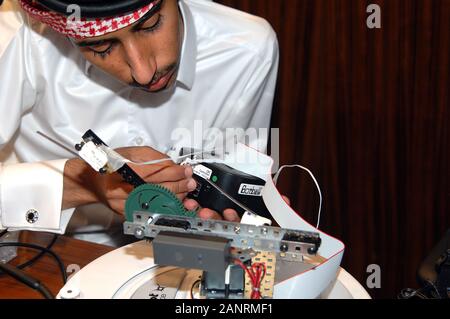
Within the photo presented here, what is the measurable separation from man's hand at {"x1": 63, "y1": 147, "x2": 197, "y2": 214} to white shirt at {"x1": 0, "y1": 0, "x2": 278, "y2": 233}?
171 millimetres

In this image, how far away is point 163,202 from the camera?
0.76 metres

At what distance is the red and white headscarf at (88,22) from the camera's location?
2.99 feet

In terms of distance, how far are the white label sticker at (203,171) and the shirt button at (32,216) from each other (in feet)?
1.08

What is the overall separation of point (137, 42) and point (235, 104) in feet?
1.31

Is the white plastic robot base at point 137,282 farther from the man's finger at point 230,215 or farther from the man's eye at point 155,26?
the man's eye at point 155,26

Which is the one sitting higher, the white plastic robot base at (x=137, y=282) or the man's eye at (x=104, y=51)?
the man's eye at (x=104, y=51)

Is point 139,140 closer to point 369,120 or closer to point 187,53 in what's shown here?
point 187,53

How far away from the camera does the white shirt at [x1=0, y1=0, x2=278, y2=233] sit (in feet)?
4.00

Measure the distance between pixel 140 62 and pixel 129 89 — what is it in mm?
269

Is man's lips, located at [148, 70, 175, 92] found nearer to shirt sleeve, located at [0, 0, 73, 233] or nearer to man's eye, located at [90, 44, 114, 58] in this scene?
man's eye, located at [90, 44, 114, 58]

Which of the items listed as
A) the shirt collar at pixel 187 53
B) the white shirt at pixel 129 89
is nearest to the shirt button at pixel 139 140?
the white shirt at pixel 129 89

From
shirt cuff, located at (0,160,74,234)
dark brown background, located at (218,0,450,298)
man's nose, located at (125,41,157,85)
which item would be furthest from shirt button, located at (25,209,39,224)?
dark brown background, located at (218,0,450,298)

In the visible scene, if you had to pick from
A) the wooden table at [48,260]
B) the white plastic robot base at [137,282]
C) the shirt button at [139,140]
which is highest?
the shirt button at [139,140]

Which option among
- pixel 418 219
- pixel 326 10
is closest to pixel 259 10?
pixel 326 10
